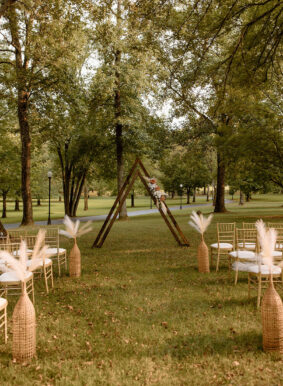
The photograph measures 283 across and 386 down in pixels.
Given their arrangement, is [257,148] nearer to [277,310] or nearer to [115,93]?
[115,93]

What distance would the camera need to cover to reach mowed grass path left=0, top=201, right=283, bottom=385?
3582mm

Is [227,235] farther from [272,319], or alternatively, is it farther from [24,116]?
[24,116]

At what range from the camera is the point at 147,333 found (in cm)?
458

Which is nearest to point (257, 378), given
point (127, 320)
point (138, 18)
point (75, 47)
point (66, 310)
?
point (127, 320)

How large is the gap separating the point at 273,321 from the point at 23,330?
3360mm

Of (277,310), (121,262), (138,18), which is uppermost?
(138,18)

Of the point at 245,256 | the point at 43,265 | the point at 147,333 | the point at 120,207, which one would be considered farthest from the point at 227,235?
the point at 147,333

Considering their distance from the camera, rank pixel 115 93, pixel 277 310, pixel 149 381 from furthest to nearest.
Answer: pixel 115 93
pixel 277 310
pixel 149 381

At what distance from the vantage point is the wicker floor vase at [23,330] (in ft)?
12.5

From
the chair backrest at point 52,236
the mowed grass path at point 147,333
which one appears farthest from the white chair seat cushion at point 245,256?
the chair backrest at point 52,236

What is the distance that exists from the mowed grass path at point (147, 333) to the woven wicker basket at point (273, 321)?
6.9 inches

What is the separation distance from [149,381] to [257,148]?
51.9 ft

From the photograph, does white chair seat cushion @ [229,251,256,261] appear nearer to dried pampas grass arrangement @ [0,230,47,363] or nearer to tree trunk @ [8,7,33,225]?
dried pampas grass arrangement @ [0,230,47,363]

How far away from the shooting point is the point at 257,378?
3488mm
